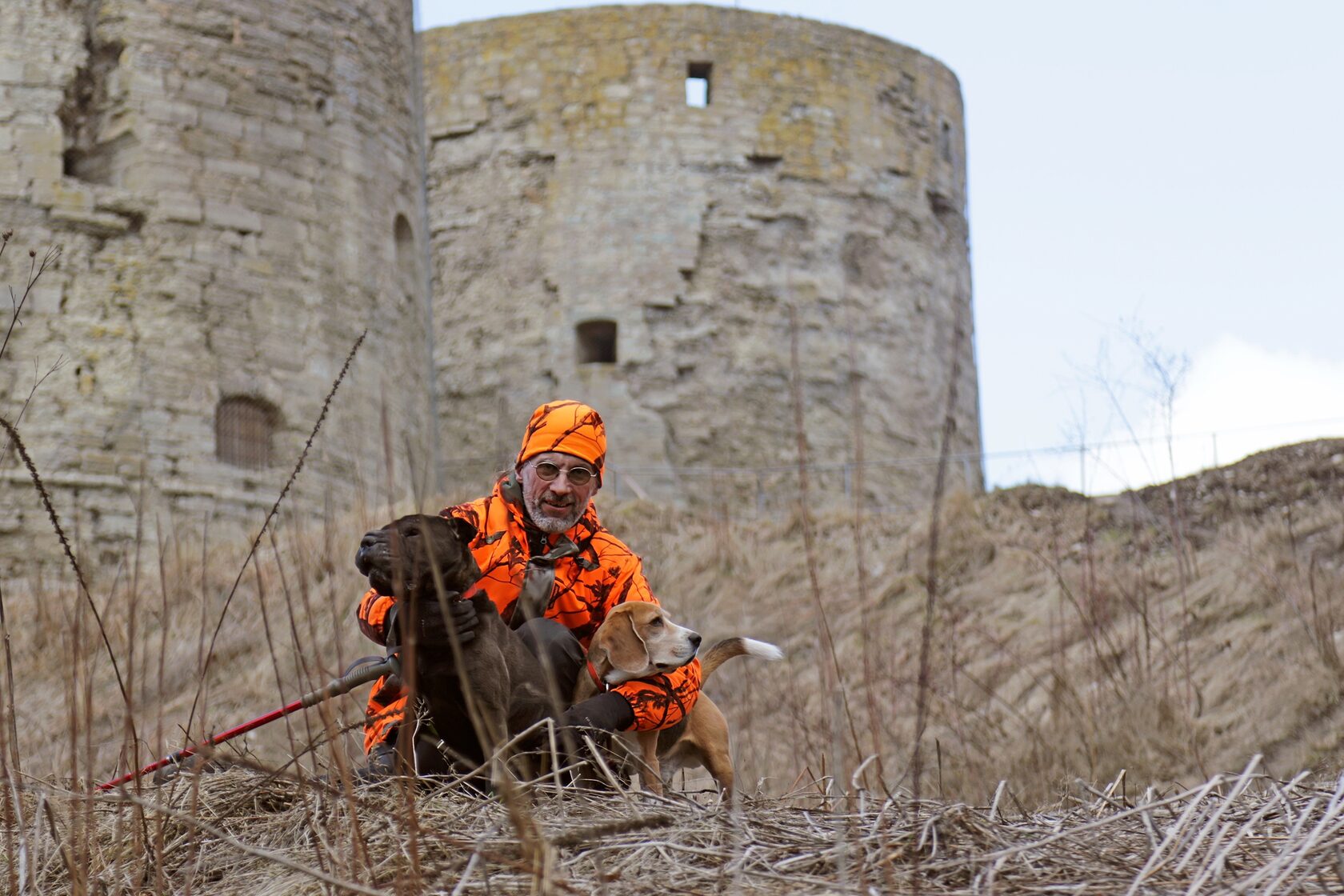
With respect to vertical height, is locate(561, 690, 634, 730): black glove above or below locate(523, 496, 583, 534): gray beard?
below

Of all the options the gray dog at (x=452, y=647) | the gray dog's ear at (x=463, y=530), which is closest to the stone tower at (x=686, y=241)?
the gray dog at (x=452, y=647)

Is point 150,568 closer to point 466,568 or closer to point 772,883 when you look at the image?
point 466,568

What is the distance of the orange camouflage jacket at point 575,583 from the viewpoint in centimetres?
441

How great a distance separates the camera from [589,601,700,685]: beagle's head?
4.40 m

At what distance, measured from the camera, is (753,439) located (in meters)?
17.1

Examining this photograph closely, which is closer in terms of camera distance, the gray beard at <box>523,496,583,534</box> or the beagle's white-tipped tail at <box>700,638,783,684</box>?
the beagle's white-tipped tail at <box>700,638,783,684</box>

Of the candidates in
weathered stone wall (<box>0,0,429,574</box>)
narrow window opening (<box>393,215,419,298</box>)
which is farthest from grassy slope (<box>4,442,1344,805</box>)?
narrow window opening (<box>393,215,419,298</box>)

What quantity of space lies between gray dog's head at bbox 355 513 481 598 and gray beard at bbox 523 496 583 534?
95cm

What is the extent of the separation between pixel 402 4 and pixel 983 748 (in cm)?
784

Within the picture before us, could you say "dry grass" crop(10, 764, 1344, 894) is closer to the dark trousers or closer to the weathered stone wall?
the dark trousers

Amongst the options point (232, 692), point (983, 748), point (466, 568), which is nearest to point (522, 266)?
point (232, 692)

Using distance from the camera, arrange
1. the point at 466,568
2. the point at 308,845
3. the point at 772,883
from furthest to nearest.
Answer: the point at 466,568
the point at 308,845
the point at 772,883

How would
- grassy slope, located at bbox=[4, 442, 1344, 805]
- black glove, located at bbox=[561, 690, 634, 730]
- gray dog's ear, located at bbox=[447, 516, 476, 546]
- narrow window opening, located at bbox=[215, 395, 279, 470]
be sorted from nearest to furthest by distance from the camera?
gray dog's ear, located at bbox=[447, 516, 476, 546] < black glove, located at bbox=[561, 690, 634, 730] < grassy slope, located at bbox=[4, 442, 1344, 805] < narrow window opening, located at bbox=[215, 395, 279, 470]

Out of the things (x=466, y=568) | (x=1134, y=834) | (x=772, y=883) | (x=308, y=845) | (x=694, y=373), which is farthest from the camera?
(x=694, y=373)
